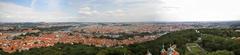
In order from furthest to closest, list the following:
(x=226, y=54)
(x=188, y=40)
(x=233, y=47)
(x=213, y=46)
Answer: (x=188, y=40)
(x=213, y=46)
(x=233, y=47)
(x=226, y=54)

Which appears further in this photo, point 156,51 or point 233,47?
point 156,51

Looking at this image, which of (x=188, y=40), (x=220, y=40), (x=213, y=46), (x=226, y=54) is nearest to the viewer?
(x=226, y=54)

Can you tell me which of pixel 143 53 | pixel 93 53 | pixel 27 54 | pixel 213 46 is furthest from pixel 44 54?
pixel 213 46

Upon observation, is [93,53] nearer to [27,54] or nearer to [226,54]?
[27,54]

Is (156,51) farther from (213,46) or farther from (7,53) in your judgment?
(7,53)

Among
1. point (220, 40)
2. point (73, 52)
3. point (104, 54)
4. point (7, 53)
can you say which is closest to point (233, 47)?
point (220, 40)

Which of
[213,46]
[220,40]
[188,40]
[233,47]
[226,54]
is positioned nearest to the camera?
[226,54]

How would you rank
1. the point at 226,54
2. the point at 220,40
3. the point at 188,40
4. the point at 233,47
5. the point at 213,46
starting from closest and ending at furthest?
1. the point at 226,54
2. the point at 233,47
3. the point at 213,46
4. the point at 220,40
5. the point at 188,40

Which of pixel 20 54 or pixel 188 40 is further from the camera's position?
pixel 188 40
